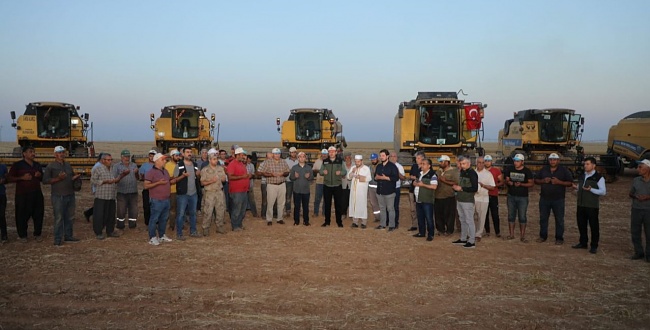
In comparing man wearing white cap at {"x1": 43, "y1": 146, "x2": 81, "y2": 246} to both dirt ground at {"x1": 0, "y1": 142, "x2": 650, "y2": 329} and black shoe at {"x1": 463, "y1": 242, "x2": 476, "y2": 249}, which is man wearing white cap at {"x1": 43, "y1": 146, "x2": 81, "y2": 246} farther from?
black shoe at {"x1": 463, "y1": 242, "x2": 476, "y2": 249}

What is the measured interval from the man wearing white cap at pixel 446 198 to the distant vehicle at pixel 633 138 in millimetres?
16576

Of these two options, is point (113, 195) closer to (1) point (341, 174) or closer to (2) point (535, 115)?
(1) point (341, 174)

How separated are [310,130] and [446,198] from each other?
14703mm

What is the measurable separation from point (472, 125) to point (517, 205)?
26.4ft

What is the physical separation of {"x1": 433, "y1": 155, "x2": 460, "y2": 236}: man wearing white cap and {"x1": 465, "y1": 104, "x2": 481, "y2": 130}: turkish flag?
753cm

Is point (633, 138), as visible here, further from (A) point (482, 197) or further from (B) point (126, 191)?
(B) point (126, 191)

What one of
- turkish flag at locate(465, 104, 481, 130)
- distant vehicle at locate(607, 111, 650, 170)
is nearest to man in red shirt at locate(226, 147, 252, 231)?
turkish flag at locate(465, 104, 481, 130)

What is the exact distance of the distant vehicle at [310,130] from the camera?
79.5 feet

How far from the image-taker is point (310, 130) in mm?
24547

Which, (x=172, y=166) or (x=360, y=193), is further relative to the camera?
(x=360, y=193)

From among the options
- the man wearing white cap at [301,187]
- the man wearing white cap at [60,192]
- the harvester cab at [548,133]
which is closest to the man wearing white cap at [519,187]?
the man wearing white cap at [301,187]

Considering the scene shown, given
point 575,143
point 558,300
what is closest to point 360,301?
point 558,300

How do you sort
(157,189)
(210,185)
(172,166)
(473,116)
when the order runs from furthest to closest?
1. (473,116)
2. (210,185)
3. (172,166)
4. (157,189)

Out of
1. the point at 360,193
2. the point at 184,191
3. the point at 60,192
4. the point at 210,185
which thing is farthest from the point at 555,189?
the point at 60,192
